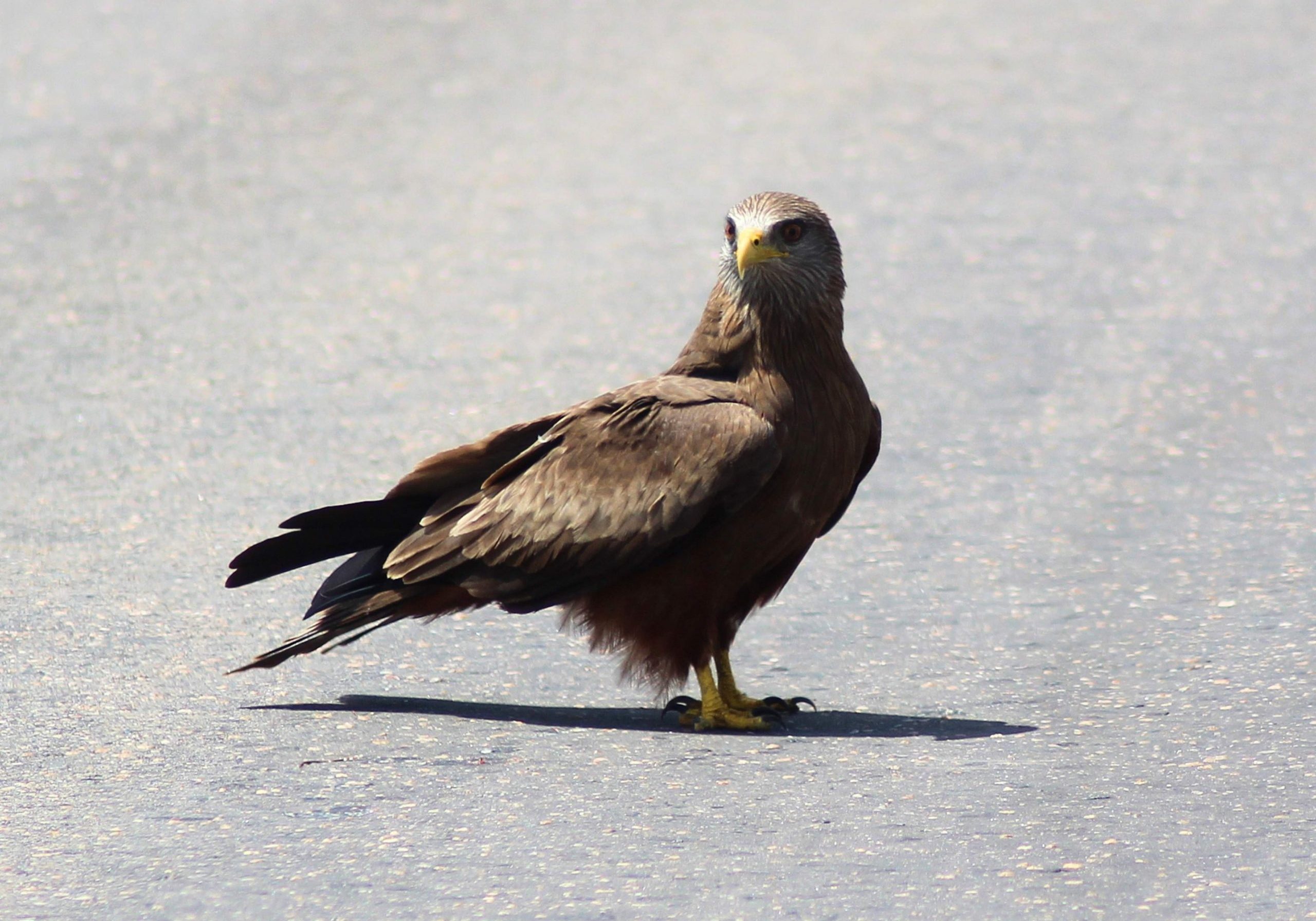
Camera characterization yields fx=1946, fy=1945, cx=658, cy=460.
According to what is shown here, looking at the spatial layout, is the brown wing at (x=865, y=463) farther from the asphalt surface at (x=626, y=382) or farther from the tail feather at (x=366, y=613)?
the tail feather at (x=366, y=613)

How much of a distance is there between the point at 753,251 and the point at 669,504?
84 cm

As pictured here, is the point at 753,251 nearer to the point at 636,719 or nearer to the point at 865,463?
the point at 865,463

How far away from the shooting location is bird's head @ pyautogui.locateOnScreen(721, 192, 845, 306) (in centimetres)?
584

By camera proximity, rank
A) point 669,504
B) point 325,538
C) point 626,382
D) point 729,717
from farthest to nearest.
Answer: point 626,382 < point 325,538 < point 729,717 < point 669,504

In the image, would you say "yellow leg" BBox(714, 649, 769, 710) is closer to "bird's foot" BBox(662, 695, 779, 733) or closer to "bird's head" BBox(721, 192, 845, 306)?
"bird's foot" BBox(662, 695, 779, 733)

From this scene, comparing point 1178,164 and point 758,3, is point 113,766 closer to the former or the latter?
point 1178,164

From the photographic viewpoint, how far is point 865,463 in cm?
602

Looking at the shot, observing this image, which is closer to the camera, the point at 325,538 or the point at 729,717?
the point at 729,717

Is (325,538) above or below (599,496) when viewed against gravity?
below

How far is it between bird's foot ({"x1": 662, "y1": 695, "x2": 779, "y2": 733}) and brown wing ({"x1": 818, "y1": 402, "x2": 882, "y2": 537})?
56cm

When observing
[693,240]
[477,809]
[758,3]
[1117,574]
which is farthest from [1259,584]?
[758,3]

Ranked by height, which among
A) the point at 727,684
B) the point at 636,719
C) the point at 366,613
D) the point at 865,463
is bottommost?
the point at 636,719

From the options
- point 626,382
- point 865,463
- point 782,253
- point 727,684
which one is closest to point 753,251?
point 782,253

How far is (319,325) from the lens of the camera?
9.34 m
